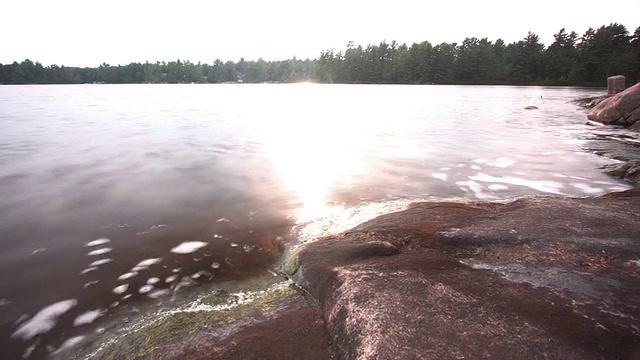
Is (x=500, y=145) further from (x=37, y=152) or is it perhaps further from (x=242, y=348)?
(x=37, y=152)

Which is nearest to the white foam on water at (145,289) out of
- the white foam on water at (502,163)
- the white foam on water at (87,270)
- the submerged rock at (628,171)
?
the white foam on water at (87,270)

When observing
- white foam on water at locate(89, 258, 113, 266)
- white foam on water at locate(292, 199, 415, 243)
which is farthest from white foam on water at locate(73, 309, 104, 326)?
white foam on water at locate(292, 199, 415, 243)

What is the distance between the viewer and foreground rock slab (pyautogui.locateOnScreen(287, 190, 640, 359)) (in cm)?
254

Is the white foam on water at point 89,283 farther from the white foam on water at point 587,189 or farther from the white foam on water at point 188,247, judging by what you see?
the white foam on water at point 587,189

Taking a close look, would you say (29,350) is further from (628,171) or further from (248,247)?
(628,171)

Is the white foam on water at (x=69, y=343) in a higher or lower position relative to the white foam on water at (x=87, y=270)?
lower

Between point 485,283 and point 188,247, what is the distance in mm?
4575

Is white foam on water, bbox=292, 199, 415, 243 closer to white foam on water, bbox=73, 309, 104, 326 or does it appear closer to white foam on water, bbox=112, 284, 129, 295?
white foam on water, bbox=112, 284, 129, 295

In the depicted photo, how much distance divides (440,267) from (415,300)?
89cm

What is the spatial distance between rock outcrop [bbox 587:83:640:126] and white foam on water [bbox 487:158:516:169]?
13.0 meters

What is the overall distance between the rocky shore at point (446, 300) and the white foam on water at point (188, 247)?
5.60 ft

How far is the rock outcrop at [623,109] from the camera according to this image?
18.8 m

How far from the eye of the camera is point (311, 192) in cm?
880

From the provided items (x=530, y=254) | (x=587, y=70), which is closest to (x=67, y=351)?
(x=530, y=254)
